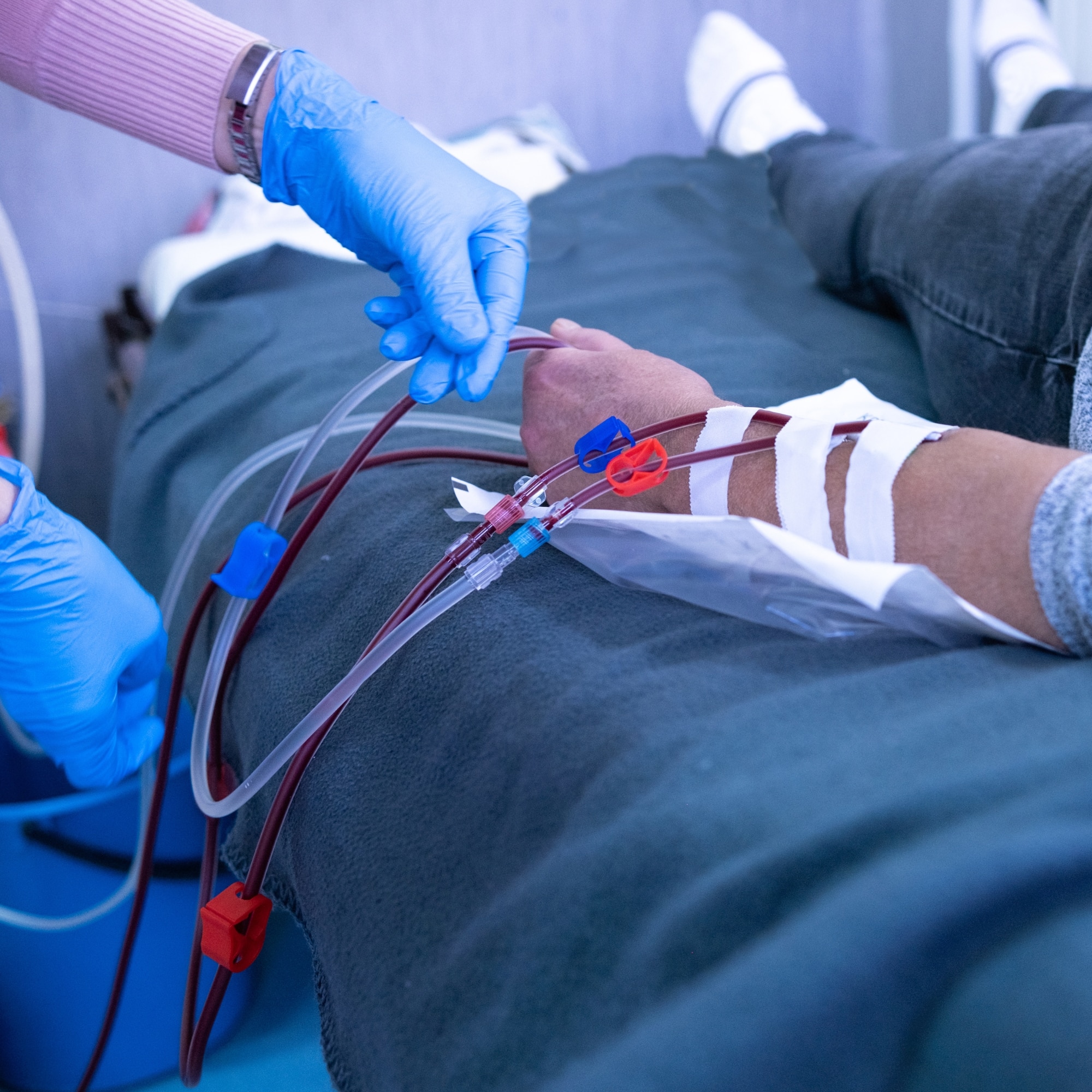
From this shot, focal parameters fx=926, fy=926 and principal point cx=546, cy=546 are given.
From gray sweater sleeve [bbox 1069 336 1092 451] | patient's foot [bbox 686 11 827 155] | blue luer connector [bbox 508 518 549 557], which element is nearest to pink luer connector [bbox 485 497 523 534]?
blue luer connector [bbox 508 518 549 557]

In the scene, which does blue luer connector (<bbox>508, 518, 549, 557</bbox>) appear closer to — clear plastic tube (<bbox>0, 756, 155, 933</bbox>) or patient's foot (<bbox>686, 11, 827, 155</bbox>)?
clear plastic tube (<bbox>0, 756, 155, 933</bbox>)

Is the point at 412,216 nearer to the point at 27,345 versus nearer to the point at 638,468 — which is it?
the point at 638,468

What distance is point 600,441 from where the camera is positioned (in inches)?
23.0

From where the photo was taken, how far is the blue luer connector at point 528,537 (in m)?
0.57

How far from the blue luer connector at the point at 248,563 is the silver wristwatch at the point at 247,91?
0.34m

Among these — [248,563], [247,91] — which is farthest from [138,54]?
[248,563]

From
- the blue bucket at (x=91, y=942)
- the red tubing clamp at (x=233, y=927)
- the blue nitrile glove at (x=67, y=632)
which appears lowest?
the blue bucket at (x=91, y=942)

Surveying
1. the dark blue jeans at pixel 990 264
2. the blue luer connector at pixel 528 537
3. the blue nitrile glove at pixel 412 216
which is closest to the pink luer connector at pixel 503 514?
the blue luer connector at pixel 528 537

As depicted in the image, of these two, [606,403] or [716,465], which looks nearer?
[716,465]

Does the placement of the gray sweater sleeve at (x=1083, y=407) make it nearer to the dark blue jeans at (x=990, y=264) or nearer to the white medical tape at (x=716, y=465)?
the dark blue jeans at (x=990, y=264)

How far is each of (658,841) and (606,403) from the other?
1.42 ft

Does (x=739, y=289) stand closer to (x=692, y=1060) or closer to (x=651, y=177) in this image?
(x=651, y=177)

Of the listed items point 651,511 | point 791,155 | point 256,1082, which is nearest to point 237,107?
point 651,511

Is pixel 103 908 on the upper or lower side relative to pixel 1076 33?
lower
